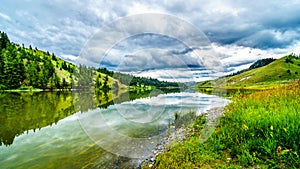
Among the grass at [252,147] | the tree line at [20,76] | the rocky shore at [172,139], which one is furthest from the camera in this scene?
the tree line at [20,76]

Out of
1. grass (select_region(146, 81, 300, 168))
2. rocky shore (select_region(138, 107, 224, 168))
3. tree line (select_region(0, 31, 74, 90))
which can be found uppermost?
tree line (select_region(0, 31, 74, 90))

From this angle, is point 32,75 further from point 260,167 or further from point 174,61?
point 260,167

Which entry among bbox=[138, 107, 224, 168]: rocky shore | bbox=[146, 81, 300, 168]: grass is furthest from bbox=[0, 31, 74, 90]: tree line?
bbox=[146, 81, 300, 168]: grass

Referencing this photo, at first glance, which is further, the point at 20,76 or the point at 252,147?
the point at 20,76

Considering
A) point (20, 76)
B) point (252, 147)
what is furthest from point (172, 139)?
point (20, 76)

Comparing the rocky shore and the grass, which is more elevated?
the grass

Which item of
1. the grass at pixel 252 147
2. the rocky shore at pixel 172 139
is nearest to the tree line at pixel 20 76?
the rocky shore at pixel 172 139

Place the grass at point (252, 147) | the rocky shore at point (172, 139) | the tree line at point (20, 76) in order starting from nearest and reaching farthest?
1. the grass at point (252, 147)
2. the rocky shore at point (172, 139)
3. the tree line at point (20, 76)

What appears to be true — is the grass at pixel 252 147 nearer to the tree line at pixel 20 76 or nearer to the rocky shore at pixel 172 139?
the rocky shore at pixel 172 139

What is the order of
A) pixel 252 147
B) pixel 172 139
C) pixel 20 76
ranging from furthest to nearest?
1. pixel 20 76
2. pixel 172 139
3. pixel 252 147

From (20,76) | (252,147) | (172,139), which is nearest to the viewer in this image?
(252,147)

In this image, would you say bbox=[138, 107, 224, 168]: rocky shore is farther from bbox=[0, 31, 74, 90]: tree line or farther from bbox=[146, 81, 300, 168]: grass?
bbox=[0, 31, 74, 90]: tree line

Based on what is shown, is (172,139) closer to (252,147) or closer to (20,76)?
(252,147)

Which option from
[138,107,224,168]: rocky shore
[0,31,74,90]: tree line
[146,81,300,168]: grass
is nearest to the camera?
[146,81,300,168]: grass
